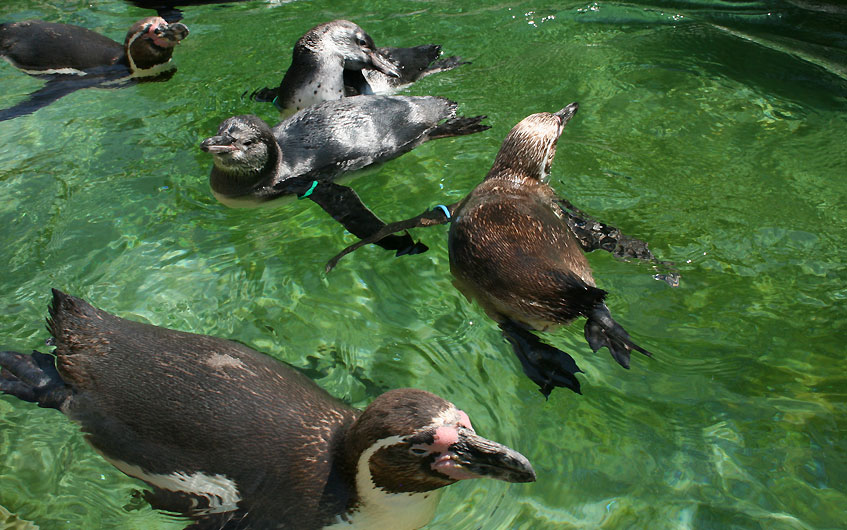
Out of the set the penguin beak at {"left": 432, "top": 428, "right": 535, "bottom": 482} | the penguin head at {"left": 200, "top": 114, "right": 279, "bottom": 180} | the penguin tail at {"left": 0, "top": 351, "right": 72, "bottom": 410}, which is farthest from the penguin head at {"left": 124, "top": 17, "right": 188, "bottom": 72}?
the penguin beak at {"left": 432, "top": 428, "right": 535, "bottom": 482}

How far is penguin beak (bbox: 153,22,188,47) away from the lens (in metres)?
5.62

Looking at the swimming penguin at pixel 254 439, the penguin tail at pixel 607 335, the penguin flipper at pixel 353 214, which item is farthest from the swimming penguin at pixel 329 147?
the swimming penguin at pixel 254 439

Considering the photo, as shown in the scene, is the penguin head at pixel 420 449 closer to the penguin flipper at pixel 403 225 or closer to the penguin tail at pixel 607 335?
the penguin tail at pixel 607 335

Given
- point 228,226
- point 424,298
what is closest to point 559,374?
point 424,298

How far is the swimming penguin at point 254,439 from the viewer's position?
2.11 m

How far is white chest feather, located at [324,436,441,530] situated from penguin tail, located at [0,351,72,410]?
1.14 metres

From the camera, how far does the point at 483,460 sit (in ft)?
6.65

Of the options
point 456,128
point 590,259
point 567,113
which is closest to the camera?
point 590,259

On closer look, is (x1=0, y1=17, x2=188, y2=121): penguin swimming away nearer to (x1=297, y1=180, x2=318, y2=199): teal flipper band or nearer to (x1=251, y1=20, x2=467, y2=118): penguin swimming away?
(x1=251, y1=20, x2=467, y2=118): penguin swimming away

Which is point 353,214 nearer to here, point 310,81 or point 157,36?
point 310,81

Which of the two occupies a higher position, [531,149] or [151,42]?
[151,42]

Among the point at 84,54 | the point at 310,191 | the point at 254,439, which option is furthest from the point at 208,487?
the point at 84,54

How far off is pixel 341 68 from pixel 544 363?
3.24 meters

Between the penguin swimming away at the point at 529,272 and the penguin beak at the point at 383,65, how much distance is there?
191cm
